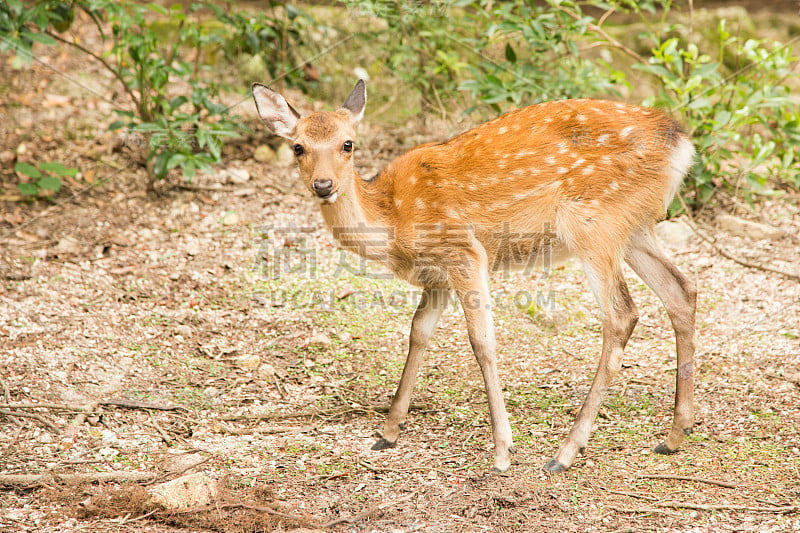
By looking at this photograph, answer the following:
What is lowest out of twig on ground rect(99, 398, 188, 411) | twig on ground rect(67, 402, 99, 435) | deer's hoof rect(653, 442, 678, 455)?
deer's hoof rect(653, 442, 678, 455)

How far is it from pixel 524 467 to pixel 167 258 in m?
3.64

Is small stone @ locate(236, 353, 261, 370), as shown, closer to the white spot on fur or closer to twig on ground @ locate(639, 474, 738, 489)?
twig on ground @ locate(639, 474, 738, 489)

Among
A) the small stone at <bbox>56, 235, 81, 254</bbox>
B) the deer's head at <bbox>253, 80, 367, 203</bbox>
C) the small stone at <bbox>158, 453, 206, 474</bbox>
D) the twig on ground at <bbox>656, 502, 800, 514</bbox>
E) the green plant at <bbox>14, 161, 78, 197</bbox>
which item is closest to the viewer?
the twig on ground at <bbox>656, 502, 800, 514</bbox>

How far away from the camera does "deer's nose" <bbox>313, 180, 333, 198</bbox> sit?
430 centimetres

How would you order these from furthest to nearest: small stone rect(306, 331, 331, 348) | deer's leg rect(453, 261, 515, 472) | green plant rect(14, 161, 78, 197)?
green plant rect(14, 161, 78, 197)
small stone rect(306, 331, 331, 348)
deer's leg rect(453, 261, 515, 472)

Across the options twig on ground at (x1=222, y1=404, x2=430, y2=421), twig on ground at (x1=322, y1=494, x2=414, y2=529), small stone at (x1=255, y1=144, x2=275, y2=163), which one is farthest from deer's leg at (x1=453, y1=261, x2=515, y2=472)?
small stone at (x1=255, y1=144, x2=275, y2=163)

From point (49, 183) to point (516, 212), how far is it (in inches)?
174

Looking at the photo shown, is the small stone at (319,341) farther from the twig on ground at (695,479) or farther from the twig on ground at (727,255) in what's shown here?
the twig on ground at (727,255)

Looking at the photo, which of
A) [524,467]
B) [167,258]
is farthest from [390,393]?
[167,258]

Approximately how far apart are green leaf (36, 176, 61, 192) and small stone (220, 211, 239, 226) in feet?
4.71

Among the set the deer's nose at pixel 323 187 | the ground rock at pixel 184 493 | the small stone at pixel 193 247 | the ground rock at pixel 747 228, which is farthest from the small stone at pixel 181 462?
the ground rock at pixel 747 228

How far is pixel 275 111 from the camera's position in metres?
4.66

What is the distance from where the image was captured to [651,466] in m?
4.02

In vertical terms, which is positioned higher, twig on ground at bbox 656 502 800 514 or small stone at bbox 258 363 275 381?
small stone at bbox 258 363 275 381
